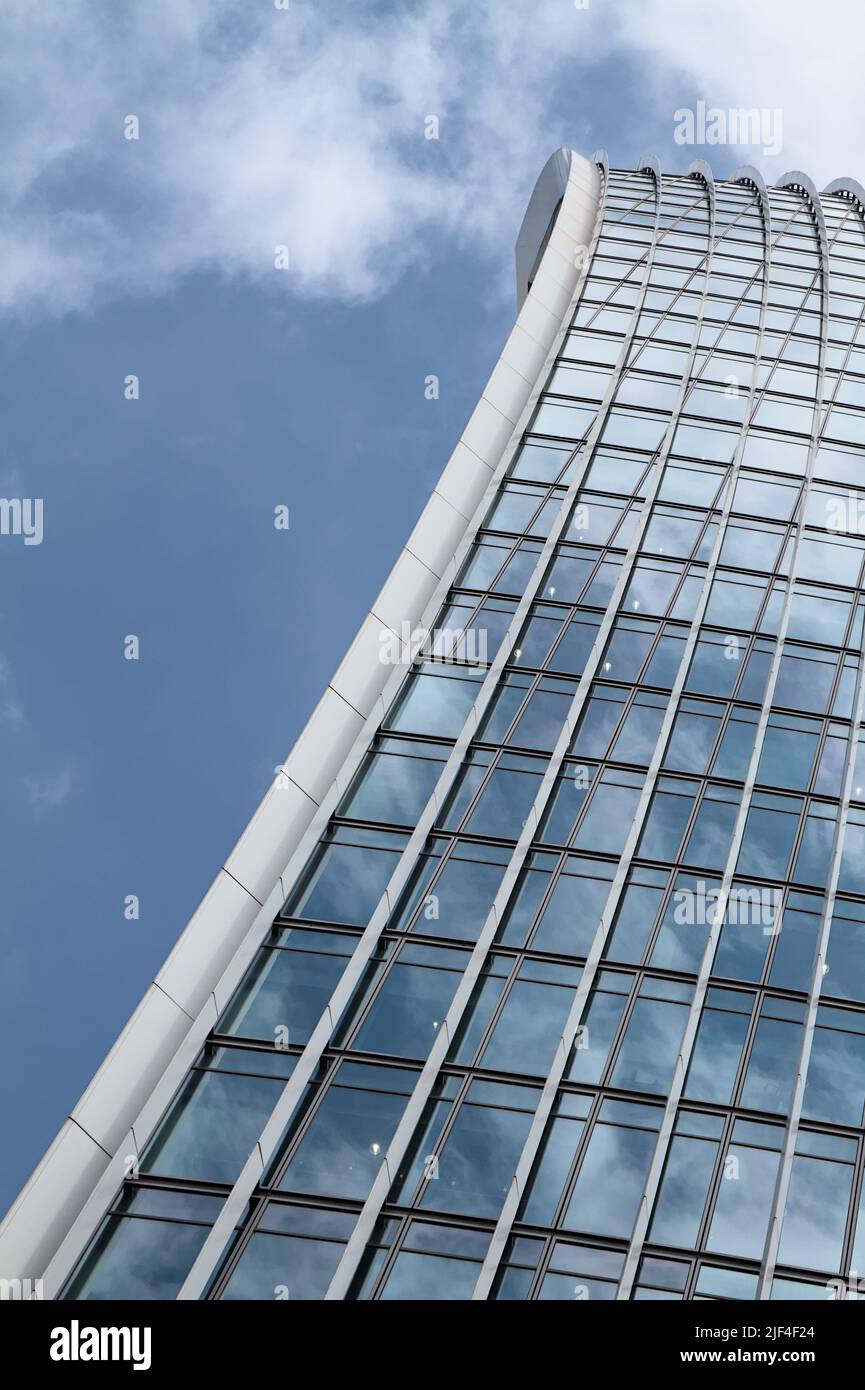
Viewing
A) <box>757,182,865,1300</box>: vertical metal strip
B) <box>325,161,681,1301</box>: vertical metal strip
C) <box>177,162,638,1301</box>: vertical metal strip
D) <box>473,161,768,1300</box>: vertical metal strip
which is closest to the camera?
<box>177,162,638,1301</box>: vertical metal strip

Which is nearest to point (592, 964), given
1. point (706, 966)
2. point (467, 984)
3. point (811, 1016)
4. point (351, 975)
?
point (706, 966)

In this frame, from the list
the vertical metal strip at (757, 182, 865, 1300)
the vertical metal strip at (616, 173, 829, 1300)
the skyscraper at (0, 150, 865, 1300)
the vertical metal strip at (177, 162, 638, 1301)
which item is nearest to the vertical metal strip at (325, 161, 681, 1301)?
the skyscraper at (0, 150, 865, 1300)

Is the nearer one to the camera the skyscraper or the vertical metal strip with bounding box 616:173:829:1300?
the skyscraper

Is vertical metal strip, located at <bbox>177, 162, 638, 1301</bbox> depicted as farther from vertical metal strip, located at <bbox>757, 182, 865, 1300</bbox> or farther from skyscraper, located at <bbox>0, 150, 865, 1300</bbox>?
vertical metal strip, located at <bbox>757, 182, 865, 1300</bbox>

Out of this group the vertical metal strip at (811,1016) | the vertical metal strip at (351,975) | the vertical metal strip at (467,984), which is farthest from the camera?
the vertical metal strip at (811,1016)

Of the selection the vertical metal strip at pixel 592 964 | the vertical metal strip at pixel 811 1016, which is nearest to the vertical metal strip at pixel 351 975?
the vertical metal strip at pixel 592 964

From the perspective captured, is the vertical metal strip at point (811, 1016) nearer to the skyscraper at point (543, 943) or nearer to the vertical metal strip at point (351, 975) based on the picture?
the skyscraper at point (543, 943)

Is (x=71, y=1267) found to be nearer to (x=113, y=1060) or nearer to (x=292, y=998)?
(x=113, y=1060)

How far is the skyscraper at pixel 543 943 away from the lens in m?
20.3

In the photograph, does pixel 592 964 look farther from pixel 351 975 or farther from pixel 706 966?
pixel 351 975

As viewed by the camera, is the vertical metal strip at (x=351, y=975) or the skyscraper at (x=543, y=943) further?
the skyscraper at (x=543, y=943)

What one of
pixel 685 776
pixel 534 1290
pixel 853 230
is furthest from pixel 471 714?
pixel 853 230

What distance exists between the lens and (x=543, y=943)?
24516mm

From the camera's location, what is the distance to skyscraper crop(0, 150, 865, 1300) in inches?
798
